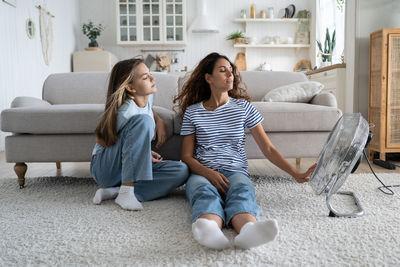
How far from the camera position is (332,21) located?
17.0 ft

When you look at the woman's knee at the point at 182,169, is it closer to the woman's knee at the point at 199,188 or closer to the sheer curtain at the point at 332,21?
the woman's knee at the point at 199,188

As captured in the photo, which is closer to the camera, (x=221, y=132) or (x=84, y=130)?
(x=221, y=132)

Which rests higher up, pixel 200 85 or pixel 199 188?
pixel 200 85

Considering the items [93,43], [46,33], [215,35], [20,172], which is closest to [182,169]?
[20,172]

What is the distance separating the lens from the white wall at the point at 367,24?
9.96 feet

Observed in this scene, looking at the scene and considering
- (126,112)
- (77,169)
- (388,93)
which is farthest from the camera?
(388,93)

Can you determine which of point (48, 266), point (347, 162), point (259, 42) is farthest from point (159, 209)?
point (259, 42)

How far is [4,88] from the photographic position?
359 centimetres

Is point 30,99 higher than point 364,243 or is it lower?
higher

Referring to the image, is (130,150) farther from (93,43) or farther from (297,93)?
(93,43)

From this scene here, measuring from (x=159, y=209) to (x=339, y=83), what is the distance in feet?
8.22

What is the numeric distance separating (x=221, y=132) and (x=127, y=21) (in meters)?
4.68

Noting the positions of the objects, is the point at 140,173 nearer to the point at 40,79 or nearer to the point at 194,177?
the point at 194,177

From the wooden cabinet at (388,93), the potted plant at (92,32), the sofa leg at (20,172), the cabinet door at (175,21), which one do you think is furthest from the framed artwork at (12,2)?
the wooden cabinet at (388,93)
